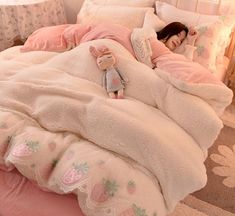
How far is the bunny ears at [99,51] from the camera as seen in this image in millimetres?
1485

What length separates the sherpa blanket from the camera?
94 cm

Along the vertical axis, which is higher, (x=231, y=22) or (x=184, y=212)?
(x=231, y=22)

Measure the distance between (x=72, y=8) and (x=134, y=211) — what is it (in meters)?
2.29

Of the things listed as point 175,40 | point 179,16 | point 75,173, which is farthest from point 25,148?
point 179,16

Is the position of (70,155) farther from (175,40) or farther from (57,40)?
(175,40)

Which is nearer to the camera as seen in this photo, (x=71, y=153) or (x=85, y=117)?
(x=71, y=153)

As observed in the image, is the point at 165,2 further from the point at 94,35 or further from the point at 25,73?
the point at 25,73

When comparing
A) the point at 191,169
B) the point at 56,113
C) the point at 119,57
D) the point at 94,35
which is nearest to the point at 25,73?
the point at 56,113

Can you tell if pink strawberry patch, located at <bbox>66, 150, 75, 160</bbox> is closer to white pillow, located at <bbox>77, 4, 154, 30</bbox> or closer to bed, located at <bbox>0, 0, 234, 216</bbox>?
bed, located at <bbox>0, 0, 234, 216</bbox>

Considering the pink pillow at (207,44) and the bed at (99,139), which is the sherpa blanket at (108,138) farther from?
the pink pillow at (207,44)

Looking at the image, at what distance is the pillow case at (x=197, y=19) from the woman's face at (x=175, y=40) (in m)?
0.17

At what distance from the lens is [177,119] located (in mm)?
1245

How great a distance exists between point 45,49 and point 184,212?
4.03 feet

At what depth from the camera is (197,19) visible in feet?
6.64
